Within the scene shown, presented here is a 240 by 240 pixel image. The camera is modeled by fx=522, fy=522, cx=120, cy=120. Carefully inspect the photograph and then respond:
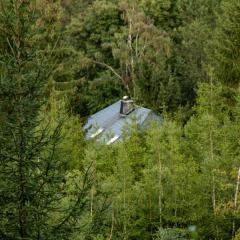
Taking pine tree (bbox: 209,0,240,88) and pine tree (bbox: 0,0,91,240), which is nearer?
pine tree (bbox: 0,0,91,240)

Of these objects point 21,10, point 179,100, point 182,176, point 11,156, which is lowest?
point 179,100

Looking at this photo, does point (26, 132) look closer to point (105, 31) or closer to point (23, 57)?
point (23, 57)

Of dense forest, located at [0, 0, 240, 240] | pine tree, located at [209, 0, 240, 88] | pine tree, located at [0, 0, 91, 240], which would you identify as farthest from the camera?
pine tree, located at [209, 0, 240, 88]

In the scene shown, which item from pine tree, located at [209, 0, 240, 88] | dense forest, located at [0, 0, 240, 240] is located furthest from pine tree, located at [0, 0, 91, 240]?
pine tree, located at [209, 0, 240, 88]

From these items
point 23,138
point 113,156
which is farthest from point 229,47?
point 23,138

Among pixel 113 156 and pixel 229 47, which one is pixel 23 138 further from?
pixel 229 47

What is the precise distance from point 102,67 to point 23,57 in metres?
39.0

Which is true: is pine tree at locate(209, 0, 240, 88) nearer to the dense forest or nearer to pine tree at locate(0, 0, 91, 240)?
the dense forest

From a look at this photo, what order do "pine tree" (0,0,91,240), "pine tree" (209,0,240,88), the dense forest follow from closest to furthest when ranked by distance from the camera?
"pine tree" (0,0,91,240), the dense forest, "pine tree" (209,0,240,88)

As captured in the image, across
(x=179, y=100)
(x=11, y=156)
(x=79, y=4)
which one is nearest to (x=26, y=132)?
(x=11, y=156)

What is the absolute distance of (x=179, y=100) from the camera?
40250mm

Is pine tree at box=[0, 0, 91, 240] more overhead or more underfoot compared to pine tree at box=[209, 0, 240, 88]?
more overhead

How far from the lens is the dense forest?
7859mm

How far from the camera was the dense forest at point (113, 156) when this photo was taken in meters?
7.86
